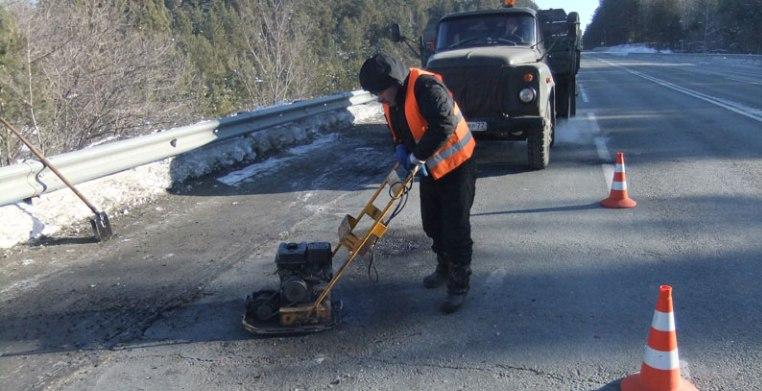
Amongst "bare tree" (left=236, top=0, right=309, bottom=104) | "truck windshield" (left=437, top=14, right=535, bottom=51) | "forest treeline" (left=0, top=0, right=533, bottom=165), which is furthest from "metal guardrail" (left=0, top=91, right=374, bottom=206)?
"bare tree" (left=236, top=0, right=309, bottom=104)

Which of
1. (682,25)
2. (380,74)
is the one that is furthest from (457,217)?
(682,25)

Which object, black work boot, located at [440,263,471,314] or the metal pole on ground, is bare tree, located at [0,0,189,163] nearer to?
the metal pole on ground

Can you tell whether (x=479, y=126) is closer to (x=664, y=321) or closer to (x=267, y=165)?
(x=267, y=165)

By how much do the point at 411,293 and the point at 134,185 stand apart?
399 centimetres

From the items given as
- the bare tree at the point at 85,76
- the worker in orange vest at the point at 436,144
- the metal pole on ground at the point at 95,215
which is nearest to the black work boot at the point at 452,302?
the worker in orange vest at the point at 436,144

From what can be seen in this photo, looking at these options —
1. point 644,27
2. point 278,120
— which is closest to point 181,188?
point 278,120

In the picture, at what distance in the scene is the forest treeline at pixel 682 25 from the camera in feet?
202

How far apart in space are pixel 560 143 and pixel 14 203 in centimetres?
794

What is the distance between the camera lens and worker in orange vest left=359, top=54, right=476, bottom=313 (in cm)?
396

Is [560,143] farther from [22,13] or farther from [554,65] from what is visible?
[22,13]

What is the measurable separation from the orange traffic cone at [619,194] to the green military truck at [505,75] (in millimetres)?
1745

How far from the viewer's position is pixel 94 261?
5.21 m

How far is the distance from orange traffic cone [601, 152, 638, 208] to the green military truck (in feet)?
5.73

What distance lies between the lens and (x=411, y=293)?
4.46 metres
